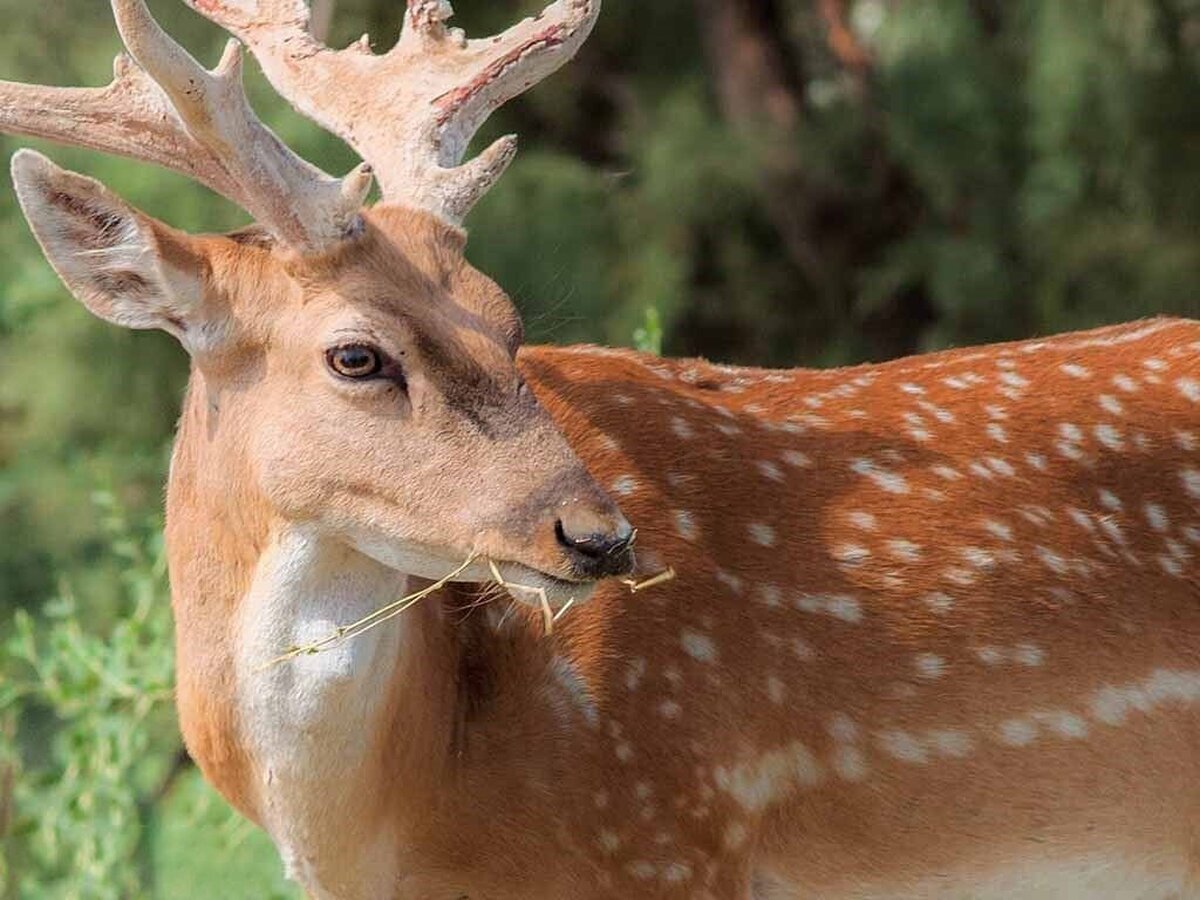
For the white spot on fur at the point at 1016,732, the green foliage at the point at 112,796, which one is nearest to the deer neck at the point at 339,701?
the white spot on fur at the point at 1016,732

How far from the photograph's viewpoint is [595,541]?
150 inches

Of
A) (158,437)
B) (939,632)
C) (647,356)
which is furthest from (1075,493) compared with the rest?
(158,437)

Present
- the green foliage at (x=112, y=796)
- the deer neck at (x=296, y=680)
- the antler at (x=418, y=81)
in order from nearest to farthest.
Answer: the deer neck at (x=296, y=680) < the antler at (x=418, y=81) < the green foliage at (x=112, y=796)

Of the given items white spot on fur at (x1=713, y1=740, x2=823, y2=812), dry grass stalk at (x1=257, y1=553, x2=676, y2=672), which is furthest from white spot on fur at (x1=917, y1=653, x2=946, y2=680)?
dry grass stalk at (x1=257, y1=553, x2=676, y2=672)

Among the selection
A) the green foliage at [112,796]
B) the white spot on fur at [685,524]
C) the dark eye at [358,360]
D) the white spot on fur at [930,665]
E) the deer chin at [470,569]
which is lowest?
the green foliage at [112,796]

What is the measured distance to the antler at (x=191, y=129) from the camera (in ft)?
13.0

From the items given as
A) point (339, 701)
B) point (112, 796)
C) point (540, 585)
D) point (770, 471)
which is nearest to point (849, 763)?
point (770, 471)

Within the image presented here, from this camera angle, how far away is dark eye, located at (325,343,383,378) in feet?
13.0

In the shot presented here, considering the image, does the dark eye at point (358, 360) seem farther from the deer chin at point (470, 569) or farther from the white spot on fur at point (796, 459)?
the white spot on fur at point (796, 459)

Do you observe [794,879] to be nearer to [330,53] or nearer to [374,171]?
[374,171]

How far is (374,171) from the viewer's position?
4.37 metres

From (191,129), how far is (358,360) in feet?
1.76

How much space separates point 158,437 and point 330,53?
5993mm

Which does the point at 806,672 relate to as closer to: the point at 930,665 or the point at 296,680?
the point at 930,665
